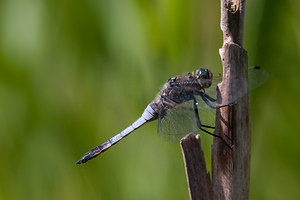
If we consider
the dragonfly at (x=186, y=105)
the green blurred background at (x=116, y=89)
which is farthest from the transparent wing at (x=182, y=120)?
the green blurred background at (x=116, y=89)

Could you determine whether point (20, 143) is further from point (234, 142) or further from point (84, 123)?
point (234, 142)

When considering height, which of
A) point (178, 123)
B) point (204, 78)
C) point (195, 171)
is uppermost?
point (204, 78)

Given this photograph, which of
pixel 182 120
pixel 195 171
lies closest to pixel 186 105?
pixel 182 120

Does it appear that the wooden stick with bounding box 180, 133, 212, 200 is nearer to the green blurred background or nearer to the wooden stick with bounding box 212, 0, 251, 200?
the wooden stick with bounding box 212, 0, 251, 200

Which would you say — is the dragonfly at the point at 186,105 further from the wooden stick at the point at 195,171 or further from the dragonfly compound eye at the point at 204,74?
the wooden stick at the point at 195,171

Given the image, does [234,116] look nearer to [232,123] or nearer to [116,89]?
[232,123]

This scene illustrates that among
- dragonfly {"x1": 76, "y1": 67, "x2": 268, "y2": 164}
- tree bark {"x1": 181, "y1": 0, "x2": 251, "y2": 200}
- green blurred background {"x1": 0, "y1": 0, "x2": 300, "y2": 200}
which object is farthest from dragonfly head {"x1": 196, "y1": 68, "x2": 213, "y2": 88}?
tree bark {"x1": 181, "y1": 0, "x2": 251, "y2": 200}
